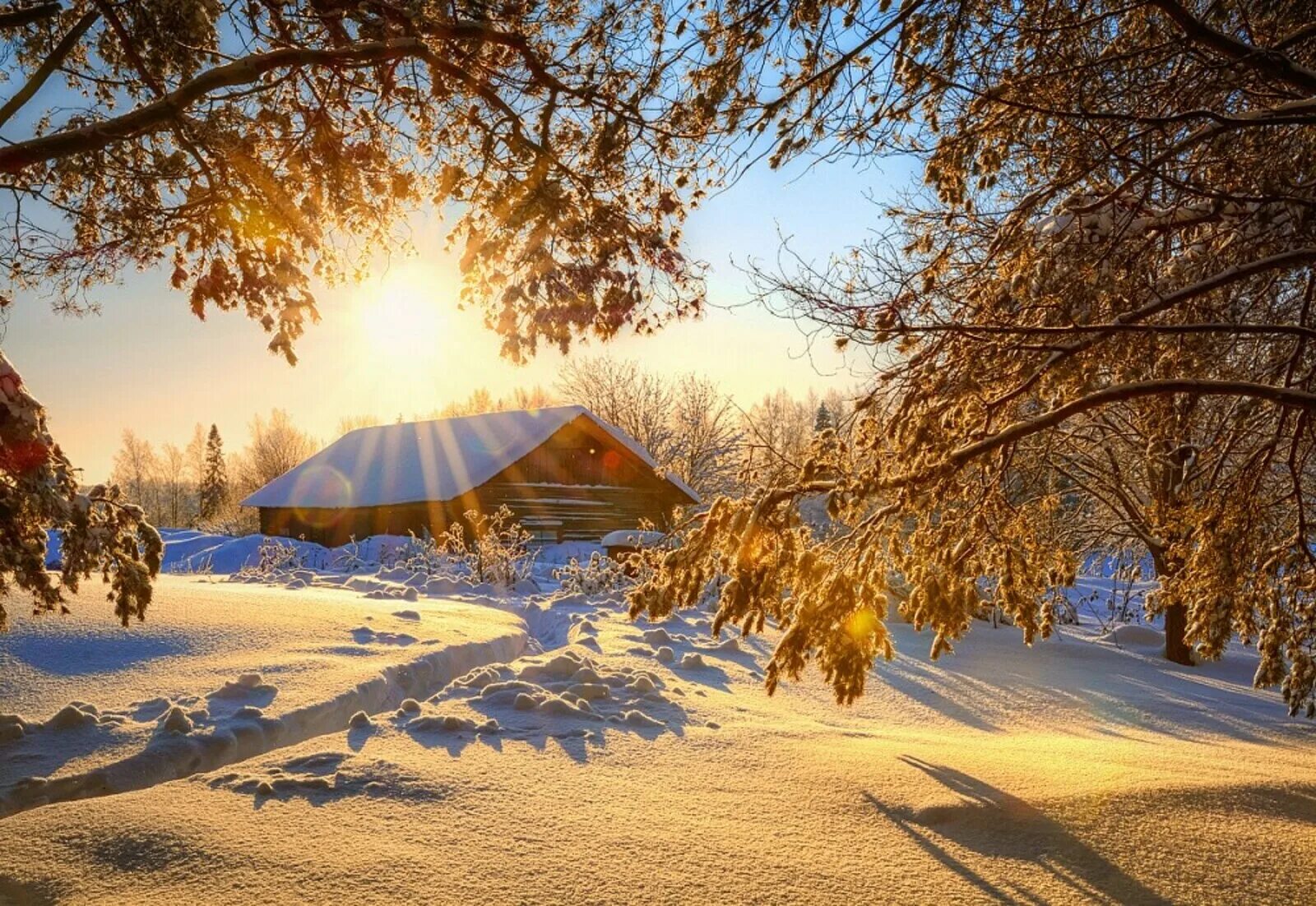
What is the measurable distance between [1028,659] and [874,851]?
7927 millimetres

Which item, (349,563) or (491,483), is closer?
(349,563)

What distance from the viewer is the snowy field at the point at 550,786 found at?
2.11 m

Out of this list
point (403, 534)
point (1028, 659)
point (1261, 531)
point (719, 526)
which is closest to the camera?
point (719, 526)

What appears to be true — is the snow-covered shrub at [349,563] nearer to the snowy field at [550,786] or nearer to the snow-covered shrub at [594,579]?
the snow-covered shrub at [594,579]

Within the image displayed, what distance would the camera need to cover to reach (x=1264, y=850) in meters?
2.41

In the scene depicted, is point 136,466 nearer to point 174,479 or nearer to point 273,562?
point 174,479

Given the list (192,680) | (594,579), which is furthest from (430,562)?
(192,680)

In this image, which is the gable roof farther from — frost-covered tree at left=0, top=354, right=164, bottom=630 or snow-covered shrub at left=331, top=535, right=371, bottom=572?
frost-covered tree at left=0, top=354, right=164, bottom=630

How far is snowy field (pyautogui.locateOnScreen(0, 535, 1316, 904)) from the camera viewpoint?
6.93 ft

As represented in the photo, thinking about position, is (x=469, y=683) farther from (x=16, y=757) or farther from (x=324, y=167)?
(x=324, y=167)

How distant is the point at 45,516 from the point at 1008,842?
3752 mm

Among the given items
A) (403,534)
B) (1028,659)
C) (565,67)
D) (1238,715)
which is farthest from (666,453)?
(565,67)

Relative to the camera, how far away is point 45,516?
2.77 metres

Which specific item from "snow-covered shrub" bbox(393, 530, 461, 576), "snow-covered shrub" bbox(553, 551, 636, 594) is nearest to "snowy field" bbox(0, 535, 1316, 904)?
"snow-covered shrub" bbox(553, 551, 636, 594)
